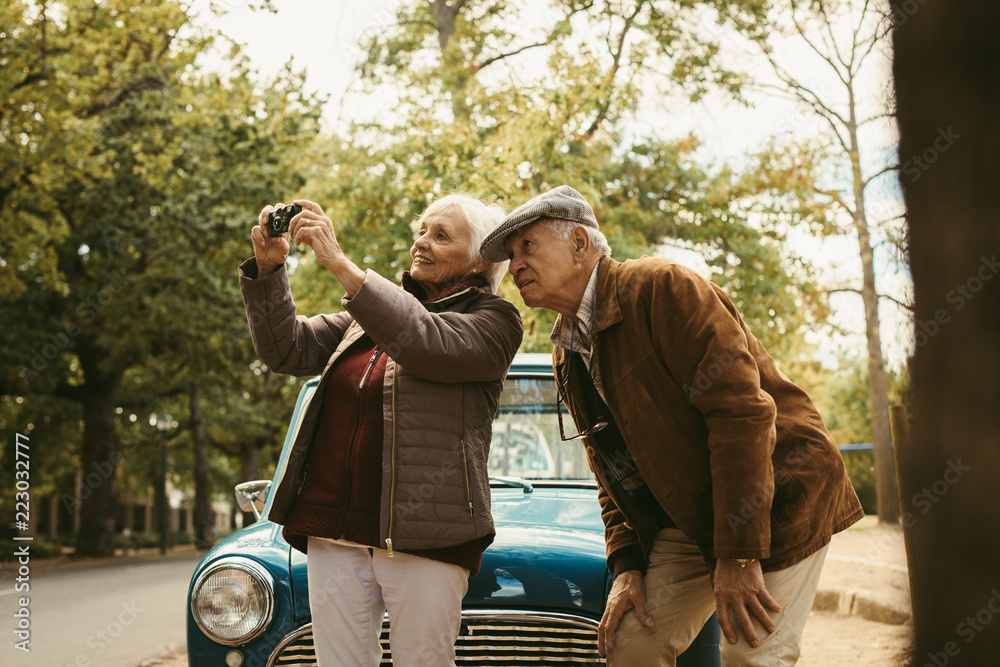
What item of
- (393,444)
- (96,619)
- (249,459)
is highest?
(393,444)

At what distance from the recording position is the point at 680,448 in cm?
221

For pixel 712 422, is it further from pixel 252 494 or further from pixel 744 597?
pixel 252 494

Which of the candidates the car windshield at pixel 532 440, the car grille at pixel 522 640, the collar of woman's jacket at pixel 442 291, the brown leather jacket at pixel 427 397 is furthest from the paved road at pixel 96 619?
the collar of woman's jacket at pixel 442 291

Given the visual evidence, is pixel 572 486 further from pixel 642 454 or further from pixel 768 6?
pixel 768 6

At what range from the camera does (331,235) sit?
2295mm

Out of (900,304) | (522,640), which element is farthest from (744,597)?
(900,304)

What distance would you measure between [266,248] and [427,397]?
637 mm

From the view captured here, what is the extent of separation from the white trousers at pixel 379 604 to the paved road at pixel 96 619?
5.42m

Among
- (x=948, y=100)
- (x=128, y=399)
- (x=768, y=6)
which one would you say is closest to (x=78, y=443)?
(x=128, y=399)

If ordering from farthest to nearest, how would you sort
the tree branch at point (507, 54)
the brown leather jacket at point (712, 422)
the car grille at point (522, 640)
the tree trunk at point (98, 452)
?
the tree trunk at point (98, 452) < the tree branch at point (507, 54) < the car grille at point (522, 640) < the brown leather jacket at point (712, 422)

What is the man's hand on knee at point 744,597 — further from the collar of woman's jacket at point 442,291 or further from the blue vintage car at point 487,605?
the collar of woman's jacket at point 442,291

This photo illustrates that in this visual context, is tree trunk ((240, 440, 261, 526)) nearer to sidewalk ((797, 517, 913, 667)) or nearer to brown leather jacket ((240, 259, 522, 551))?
sidewalk ((797, 517, 913, 667))

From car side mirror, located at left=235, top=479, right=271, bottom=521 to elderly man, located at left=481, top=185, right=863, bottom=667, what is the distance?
1.77 meters

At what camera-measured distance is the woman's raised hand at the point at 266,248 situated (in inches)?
96.0
